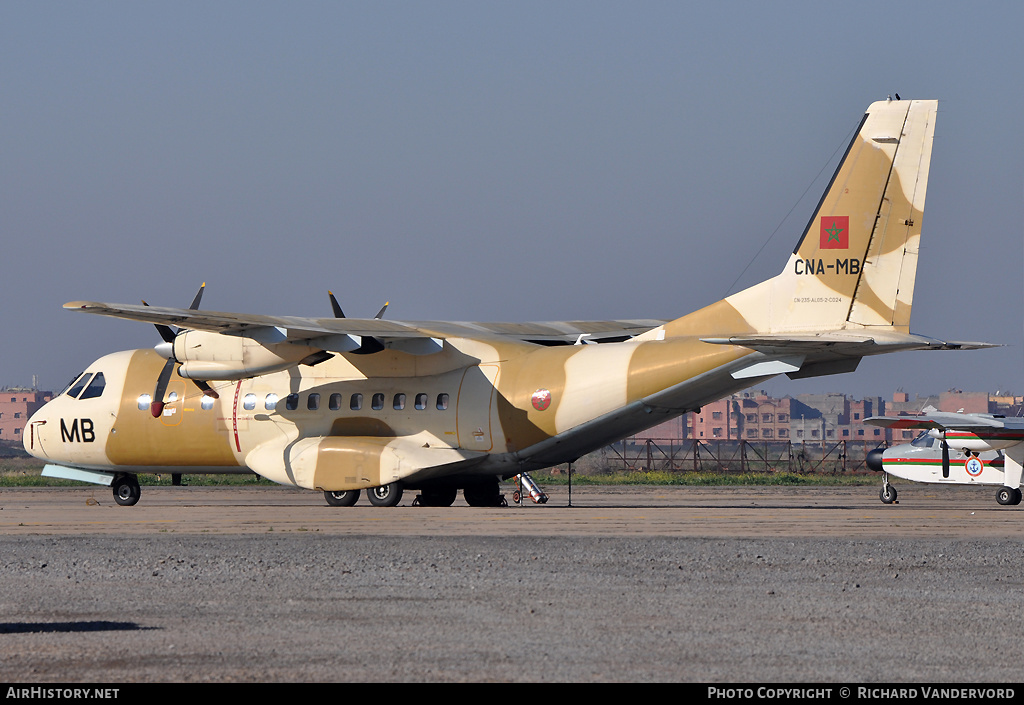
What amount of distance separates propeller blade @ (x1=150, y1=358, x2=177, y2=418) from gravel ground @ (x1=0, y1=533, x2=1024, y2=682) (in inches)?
425

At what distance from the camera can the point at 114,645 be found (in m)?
9.05

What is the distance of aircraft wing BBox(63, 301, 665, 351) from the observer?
2391 cm

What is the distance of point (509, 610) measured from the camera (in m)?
11.2

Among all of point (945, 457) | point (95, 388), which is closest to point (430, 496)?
point (95, 388)

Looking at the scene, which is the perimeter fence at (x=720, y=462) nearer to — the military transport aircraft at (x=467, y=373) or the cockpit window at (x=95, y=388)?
the military transport aircraft at (x=467, y=373)

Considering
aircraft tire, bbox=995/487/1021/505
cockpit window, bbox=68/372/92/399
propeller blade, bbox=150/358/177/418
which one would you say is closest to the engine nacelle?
propeller blade, bbox=150/358/177/418

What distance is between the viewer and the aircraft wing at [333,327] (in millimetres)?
23906

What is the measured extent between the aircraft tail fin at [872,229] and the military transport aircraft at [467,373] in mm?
26

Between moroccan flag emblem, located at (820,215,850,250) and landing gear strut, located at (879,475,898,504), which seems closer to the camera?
moroccan flag emblem, located at (820,215,850,250)

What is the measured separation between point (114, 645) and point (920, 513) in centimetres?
2089

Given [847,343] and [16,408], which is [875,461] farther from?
[16,408]

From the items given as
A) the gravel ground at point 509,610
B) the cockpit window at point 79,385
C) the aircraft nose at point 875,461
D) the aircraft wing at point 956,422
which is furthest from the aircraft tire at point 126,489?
the aircraft nose at point 875,461

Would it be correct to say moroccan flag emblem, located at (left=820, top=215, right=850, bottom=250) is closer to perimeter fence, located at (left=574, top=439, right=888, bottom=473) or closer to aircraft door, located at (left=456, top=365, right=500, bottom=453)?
aircraft door, located at (left=456, top=365, right=500, bottom=453)
